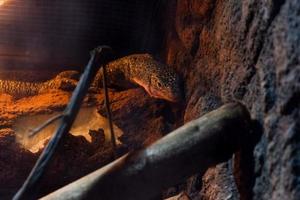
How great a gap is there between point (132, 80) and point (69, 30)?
4.60 feet

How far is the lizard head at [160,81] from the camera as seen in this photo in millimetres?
4422

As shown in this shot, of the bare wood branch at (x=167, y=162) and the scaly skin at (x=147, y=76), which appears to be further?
the scaly skin at (x=147, y=76)

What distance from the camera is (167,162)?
81.4 inches

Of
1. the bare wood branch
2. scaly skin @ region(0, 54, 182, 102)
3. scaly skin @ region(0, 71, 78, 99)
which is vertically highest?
the bare wood branch

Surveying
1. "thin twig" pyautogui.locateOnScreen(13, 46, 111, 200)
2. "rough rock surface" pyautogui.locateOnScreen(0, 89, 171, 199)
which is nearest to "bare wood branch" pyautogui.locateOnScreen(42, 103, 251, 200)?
"thin twig" pyautogui.locateOnScreen(13, 46, 111, 200)

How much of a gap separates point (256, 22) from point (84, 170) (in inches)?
98.9

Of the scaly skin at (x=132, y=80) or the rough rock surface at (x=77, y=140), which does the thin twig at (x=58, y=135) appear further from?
the scaly skin at (x=132, y=80)

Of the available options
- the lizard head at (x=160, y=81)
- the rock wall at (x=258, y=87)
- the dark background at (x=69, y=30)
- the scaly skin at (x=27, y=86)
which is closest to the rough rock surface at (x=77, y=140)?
the lizard head at (x=160, y=81)

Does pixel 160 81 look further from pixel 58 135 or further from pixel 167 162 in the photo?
pixel 58 135

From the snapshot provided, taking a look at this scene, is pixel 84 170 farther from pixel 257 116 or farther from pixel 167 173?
pixel 257 116

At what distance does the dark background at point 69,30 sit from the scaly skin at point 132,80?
1.84 feet

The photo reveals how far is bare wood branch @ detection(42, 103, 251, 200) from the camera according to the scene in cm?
204

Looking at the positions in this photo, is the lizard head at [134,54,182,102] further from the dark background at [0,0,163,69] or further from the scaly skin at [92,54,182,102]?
the dark background at [0,0,163,69]

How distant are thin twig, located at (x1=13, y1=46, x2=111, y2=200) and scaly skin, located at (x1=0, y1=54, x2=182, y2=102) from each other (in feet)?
7.85
